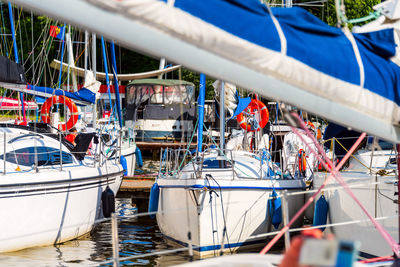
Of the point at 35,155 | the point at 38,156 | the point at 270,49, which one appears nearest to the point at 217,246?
the point at 35,155

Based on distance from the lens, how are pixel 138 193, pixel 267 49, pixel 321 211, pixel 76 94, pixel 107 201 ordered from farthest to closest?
pixel 76 94
pixel 138 193
pixel 107 201
pixel 321 211
pixel 267 49

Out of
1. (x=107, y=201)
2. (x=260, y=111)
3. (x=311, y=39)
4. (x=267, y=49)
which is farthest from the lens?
(x=260, y=111)

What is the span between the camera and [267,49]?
425 centimetres

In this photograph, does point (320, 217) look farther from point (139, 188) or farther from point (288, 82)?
point (288, 82)

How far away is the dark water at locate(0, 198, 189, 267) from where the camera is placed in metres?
10.3

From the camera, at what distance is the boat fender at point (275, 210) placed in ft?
36.6

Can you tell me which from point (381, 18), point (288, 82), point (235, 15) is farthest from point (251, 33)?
point (381, 18)

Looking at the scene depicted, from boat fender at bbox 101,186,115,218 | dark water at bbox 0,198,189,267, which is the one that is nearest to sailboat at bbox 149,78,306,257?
dark water at bbox 0,198,189,267

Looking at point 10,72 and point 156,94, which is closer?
point 10,72

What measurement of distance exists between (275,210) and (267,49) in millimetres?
7283

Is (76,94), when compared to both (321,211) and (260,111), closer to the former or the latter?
(260,111)

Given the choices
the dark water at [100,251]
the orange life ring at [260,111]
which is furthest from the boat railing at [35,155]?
the orange life ring at [260,111]

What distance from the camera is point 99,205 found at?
1262 cm

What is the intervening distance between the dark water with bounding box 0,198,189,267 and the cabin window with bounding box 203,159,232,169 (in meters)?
1.71
